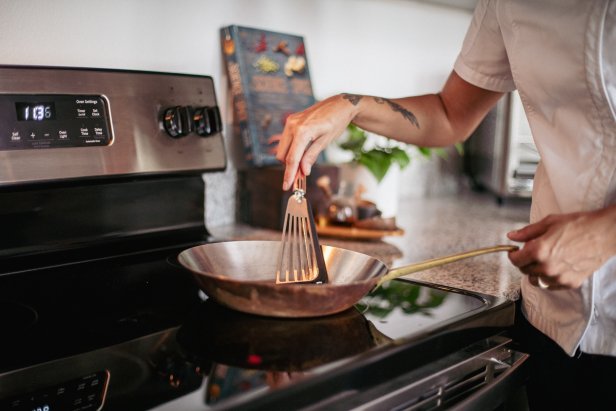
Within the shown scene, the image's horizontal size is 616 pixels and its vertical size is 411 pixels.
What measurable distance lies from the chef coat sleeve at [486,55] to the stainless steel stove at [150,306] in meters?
0.32

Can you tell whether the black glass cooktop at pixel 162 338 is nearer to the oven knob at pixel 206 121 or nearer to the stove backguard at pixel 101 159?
the stove backguard at pixel 101 159

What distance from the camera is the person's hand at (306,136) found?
717 millimetres

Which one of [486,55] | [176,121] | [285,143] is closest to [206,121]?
[176,121]

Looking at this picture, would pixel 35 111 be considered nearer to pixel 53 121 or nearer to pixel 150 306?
pixel 53 121

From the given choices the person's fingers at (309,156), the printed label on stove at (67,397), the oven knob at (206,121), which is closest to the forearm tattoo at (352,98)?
the person's fingers at (309,156)

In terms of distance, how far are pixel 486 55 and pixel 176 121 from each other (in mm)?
468

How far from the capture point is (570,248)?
24.0 inches

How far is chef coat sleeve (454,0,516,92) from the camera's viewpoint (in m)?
0.85

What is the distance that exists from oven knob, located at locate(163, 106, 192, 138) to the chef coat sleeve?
0.42 m

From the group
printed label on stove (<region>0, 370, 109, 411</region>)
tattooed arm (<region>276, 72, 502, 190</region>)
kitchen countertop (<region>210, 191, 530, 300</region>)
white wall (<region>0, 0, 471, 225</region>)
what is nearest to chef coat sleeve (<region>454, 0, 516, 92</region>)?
tattooed arm (<region>276, 72, 502, 190</region>)

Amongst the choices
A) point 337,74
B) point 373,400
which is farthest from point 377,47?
point 373,400

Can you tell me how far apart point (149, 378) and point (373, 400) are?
0.21 meters

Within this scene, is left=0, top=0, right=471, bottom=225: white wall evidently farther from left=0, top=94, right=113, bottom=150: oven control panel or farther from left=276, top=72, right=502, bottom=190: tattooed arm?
left=276, top=72, right=502, bottom=190: tattooed arm

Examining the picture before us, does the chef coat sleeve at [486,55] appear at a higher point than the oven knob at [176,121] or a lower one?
higher
